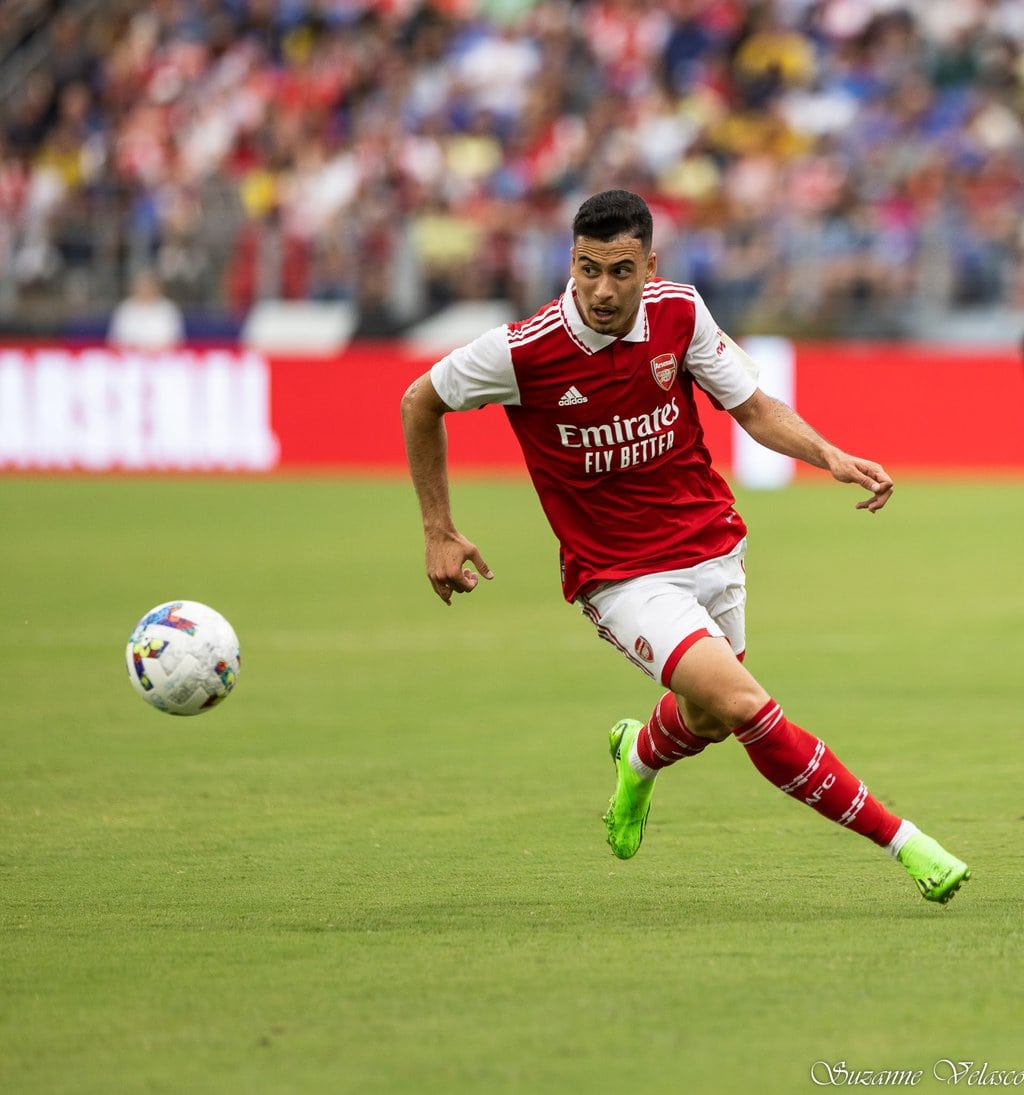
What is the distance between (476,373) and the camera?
6.34m

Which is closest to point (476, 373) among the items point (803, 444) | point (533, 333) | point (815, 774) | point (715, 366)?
point (533, 333)

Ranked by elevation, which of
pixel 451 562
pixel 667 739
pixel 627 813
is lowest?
pixel 627 813

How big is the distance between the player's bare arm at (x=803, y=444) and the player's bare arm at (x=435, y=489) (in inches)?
39.4

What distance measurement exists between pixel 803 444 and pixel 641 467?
53cm

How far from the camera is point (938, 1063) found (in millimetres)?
4535

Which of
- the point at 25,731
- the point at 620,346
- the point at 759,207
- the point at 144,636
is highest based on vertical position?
the point at 759,207

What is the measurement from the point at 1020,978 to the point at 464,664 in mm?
6711

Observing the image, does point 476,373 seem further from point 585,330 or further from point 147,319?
point 147,319

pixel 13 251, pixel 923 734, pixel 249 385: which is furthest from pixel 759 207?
pixel 923 734

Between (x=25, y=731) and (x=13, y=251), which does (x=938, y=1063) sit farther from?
(x=13, y=251)

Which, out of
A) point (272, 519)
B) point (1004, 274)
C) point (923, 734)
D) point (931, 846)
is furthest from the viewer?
point (1004, 274)

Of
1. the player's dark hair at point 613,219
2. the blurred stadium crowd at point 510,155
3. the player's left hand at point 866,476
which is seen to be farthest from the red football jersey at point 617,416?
the blurred stadium crowd at point 510,155

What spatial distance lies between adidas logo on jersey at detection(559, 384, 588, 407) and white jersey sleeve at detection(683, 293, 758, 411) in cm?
39

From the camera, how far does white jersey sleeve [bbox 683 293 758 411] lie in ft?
21.4
